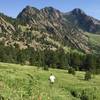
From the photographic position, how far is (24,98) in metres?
25.0

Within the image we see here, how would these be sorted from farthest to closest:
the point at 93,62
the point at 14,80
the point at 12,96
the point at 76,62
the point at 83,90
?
1. the point at 76,62
2. the point at 93,62
3. the point at 83,90
4. the point at 14,80
5. the point at 12,96

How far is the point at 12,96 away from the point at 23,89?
3.98 meters

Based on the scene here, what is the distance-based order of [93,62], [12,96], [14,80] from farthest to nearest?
[93,62]
[14,80]
[12,96]

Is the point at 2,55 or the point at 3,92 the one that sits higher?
the point at 2,55

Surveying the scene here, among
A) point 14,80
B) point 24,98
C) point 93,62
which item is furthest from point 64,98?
point 93,62

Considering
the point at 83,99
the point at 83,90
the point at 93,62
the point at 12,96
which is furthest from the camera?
the point at 93,62

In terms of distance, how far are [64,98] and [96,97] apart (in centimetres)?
718

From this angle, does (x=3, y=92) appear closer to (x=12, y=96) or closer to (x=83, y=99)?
(x=12, y=96)

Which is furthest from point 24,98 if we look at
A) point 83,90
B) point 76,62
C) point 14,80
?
point 76,62

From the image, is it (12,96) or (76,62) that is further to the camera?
(76,62)

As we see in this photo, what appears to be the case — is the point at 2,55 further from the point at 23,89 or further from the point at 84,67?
the point at 23,89

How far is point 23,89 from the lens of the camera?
92.9 ft

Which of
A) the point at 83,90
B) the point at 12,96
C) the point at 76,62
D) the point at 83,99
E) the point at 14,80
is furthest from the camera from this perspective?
the point at 76,62

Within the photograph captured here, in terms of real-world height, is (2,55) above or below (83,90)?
above
